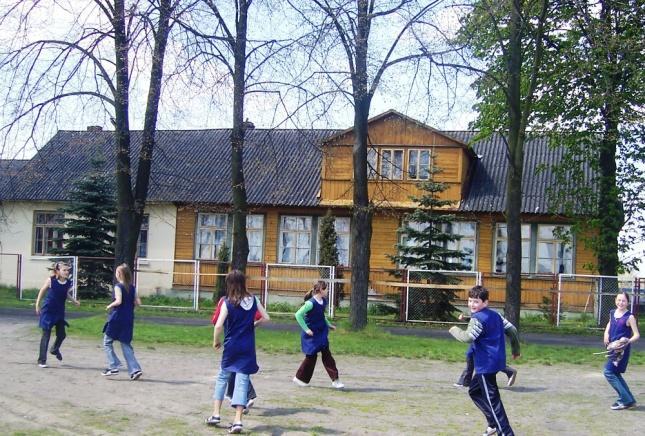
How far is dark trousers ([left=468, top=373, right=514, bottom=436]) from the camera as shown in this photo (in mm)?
8484

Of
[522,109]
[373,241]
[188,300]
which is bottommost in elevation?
[188,300]

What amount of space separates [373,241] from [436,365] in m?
18.3

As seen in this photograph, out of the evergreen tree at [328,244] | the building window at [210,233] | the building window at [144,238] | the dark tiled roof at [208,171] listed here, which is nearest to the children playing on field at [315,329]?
the evergreen tree at [328,244]

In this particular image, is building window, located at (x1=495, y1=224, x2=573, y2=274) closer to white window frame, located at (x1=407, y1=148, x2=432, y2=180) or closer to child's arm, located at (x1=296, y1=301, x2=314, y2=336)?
white window frame, located at (x1=407, y1=148, x2=432, y2=180)

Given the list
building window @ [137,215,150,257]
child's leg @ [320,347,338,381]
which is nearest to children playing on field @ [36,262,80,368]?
child's leg @ [320,347,338,381]

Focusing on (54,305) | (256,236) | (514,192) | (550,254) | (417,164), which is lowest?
(54,305)

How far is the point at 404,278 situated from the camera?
2678 cm

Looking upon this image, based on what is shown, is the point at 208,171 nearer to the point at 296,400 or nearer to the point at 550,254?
the point at 550,254

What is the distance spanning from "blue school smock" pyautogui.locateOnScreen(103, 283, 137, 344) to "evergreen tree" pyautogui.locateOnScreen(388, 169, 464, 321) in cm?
1477

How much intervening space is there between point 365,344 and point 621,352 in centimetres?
736

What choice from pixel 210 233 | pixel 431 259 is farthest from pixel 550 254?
pixel 210 233

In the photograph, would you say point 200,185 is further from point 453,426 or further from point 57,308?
point 453,426

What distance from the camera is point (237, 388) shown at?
8.95 meters

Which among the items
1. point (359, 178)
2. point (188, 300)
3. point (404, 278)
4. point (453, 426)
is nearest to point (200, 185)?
point (188, 300)
